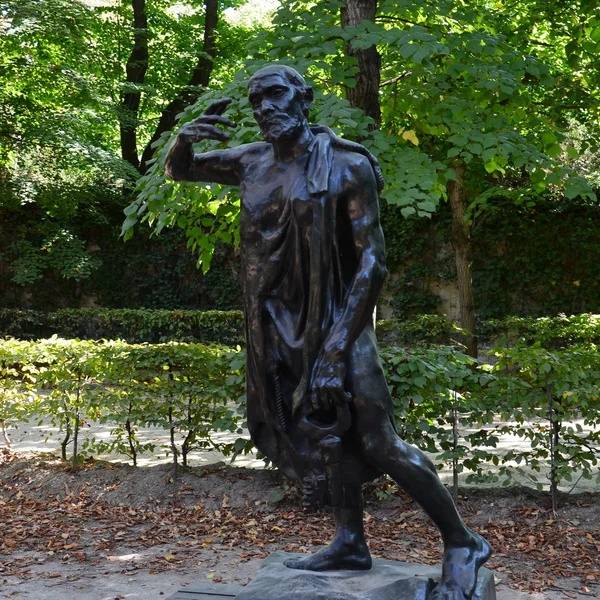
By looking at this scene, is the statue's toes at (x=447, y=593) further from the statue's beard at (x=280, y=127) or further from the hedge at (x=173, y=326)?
the hedge at (x=173, y=326)

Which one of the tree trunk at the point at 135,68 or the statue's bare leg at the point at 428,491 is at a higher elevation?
the tree trunk at the point at 135,68

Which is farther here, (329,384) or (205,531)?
(205,531)

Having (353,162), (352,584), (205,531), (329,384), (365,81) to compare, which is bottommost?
(205,531)

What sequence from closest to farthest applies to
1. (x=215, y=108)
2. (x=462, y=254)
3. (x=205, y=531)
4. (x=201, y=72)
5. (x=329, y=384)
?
(x=329, y=384)
(x=215, y=108)
(x=205, y=531)
(x=462, y=254)
(x=201, y=72)

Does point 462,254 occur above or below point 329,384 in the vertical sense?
above

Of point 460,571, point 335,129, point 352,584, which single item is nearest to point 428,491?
point 460,571

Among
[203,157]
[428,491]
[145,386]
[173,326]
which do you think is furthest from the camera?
[173,326]

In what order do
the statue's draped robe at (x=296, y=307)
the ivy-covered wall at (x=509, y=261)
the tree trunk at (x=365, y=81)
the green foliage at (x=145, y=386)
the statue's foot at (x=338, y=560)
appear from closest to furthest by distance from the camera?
the statue's draped robe at (x=296, y=307) → the statue's foot at (x=338, y=560) → the green foliage at (x=145, y=386) → the tree trunk at (x=365, y=81) → the ivy-covered wall at (x=509, y=261)

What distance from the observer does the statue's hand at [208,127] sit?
10.3ft

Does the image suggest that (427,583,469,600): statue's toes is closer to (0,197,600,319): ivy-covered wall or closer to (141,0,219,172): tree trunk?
(0,197,600,319): ivy-covered wall

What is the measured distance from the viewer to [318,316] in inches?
117

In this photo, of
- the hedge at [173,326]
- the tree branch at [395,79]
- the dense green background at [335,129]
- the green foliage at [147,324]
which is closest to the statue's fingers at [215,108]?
the dense green background at [335,129]

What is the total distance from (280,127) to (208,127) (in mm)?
337

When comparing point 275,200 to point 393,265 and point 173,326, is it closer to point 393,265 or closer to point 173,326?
point 173,326
